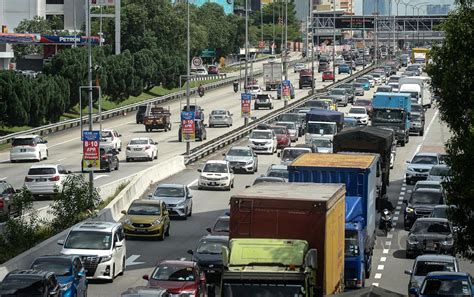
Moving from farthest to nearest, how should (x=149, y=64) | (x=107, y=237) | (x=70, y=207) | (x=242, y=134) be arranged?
(x=149, y=64) < (x=242, y=134) < (x=70, y=207) < (x=107, y=237)

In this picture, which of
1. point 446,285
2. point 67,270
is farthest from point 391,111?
point 446,285

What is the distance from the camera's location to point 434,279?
31.2 meters

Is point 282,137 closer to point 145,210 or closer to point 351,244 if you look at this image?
point 145,210

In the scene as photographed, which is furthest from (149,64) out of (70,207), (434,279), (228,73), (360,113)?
(434,279)

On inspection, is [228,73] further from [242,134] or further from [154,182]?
[154,182]

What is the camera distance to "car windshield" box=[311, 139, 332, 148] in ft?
227

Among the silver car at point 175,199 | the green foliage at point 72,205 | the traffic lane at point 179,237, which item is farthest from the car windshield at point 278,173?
the green foliage at point 72,205

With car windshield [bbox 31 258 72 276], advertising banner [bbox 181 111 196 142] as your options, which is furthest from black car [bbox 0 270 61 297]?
advertising banner [bbox 181 111 196 142]

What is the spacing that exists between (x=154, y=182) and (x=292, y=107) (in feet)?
147

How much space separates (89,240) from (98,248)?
453 mm

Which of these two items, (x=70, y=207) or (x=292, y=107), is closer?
(x=70, y=207)

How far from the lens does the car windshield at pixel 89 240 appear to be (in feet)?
123

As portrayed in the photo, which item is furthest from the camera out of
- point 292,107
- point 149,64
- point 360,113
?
point 149,64

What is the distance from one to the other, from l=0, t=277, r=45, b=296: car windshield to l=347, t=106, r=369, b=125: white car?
198 ft
